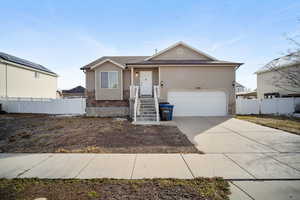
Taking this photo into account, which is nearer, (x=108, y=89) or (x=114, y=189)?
(x=114, y=189)

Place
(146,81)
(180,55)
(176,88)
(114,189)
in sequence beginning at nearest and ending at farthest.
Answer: (114,189) → (176,88) → (146,81) → (180,55)

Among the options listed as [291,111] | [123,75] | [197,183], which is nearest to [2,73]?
[123,75]

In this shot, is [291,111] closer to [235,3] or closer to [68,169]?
[235,3]

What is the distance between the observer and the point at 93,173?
133 inches

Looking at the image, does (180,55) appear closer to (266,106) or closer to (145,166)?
(266,106)

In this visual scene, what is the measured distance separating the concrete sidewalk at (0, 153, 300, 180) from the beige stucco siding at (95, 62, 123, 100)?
8749 millimetres

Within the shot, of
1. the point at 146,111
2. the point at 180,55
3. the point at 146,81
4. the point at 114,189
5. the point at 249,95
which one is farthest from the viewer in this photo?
the point at 249,95

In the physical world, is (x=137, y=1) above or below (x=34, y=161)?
above

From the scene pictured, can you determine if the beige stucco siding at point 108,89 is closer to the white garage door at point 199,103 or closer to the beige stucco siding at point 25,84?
the white garage door at point 199,103

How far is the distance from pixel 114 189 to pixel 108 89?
11.0 metres

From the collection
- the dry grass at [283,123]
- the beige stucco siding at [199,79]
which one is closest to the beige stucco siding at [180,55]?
the beige stucco siding at [199,79]

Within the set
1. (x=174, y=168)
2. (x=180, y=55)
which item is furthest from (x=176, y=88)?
(x=174, y=168)

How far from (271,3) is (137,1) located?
802 centimetres

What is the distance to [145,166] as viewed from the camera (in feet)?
12.2
